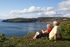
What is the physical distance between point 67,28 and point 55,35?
15.5 feet

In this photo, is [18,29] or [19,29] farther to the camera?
[18,29]

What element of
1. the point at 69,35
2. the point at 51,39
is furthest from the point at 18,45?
the point at 69,35

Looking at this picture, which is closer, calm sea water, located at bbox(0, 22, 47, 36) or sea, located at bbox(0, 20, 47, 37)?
sea, located at bbox(0, 20, 47, 37)

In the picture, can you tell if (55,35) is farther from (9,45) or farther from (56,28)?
(9,45)

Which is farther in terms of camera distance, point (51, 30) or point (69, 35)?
point (69, 35)

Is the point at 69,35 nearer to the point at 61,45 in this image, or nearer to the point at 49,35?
the point at 49,35

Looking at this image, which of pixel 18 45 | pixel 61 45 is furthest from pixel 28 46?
pixel 61 45

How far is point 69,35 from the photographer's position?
24031 millimetres

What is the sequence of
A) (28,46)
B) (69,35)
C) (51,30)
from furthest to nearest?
1. (69,35)
2. (51,30)
3. (28,46)

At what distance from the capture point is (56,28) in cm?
Answer: 2019

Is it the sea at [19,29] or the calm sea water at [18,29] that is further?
the calm sea water at [18,29]

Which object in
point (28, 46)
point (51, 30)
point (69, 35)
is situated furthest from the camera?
point (69, 35)

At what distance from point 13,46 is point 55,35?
4.99 meters

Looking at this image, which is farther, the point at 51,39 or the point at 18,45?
the point at 51,39
